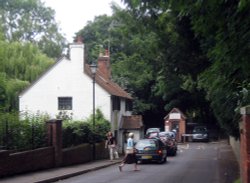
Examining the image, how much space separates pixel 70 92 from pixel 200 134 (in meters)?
26.8

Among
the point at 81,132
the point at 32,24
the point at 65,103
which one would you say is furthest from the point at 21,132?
the point at 32,24

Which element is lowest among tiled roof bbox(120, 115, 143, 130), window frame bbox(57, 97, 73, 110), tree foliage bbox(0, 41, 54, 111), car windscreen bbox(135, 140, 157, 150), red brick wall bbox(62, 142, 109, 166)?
red brick wall bbox(62, 142, 109, 166)

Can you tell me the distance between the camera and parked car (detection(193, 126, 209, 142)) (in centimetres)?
6260

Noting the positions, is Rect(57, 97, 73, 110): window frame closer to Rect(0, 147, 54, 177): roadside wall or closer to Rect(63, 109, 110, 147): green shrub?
Rect(63, 109, 110, 147): green shrub

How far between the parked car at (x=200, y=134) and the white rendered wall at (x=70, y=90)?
25.4 m

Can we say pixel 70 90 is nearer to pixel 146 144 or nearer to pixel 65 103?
pixel 65 103

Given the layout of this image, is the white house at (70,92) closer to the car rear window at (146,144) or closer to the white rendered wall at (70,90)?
the white rendered wall at (70,90)

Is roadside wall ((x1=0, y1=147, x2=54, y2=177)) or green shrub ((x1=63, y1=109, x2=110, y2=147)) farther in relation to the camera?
green shrub ((x1=63, y1=109, x2=110, y2=147))

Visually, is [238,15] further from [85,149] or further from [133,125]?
[133,125]

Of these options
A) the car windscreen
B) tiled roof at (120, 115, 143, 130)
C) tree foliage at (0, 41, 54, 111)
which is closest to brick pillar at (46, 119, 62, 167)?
the car windscreen

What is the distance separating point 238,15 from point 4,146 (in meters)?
13.0

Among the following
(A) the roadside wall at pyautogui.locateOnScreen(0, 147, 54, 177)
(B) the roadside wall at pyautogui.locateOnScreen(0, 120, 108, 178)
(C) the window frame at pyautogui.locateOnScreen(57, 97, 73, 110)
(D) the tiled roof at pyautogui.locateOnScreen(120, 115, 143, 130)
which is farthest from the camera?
(D) the tiled roof at pyautogui.locateOnScreen(120, 115, 143, 130)

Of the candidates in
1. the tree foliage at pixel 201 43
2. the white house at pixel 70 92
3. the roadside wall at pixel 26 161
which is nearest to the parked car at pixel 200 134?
the white house at pixel 70 92

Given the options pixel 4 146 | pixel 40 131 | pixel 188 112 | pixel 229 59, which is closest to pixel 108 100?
pixel 40 131
